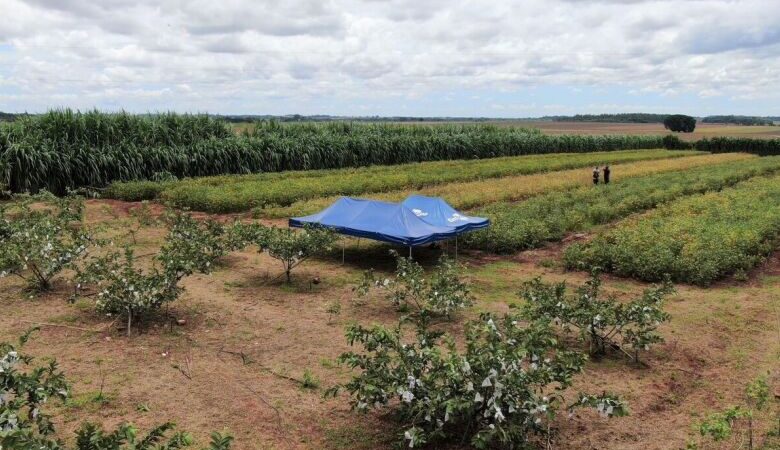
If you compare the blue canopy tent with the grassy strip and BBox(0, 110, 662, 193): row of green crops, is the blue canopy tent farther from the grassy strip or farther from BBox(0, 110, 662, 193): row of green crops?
BBox(0, 110, 662, 193): row of green crops

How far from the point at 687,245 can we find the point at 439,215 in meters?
5.91

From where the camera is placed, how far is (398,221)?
13.1 metres

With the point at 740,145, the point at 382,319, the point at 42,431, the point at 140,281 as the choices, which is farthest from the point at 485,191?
the point at 740,145

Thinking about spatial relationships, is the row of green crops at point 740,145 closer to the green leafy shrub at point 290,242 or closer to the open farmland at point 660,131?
the open farmland at point 660,131

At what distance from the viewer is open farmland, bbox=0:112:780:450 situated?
5.79 metres

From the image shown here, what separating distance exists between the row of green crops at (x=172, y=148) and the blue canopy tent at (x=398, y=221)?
13.3 meters

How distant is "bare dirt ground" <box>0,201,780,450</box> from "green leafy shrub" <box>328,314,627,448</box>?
29.2 inches

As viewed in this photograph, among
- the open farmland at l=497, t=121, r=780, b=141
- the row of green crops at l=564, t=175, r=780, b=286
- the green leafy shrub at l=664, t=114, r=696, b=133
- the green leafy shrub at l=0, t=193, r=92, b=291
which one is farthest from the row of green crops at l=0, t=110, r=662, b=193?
the green leafy shrub at l=664, t=114, r=696, b=133

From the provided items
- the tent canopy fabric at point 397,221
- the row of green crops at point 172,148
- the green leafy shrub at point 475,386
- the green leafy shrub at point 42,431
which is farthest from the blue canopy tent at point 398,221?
the row of green crops at point 172,148

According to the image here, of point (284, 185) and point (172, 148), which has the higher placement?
point (172, 148)

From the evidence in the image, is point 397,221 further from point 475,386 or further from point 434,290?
point 475,386

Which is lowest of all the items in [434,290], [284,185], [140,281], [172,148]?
[434,290]

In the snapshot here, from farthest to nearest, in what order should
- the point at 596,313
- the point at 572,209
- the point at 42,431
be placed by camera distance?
the point at 572,209 < the point at 596,313 < the point at 42,431

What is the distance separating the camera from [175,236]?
12.1m
